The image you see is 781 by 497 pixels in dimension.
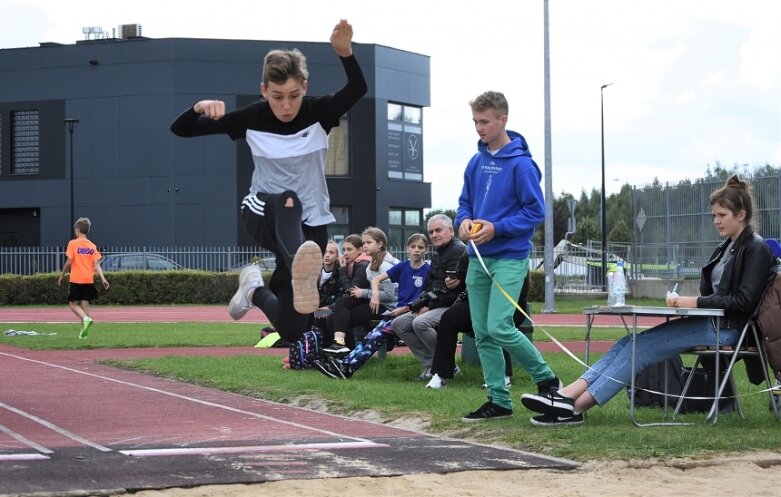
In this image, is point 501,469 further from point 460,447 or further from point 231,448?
point 231,448

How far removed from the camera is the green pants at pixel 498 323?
26.1 ft

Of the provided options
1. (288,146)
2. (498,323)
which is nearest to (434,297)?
(498,323)

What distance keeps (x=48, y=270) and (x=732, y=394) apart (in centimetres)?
3321

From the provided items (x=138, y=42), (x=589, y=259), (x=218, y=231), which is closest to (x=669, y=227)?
(x=589, y=259)

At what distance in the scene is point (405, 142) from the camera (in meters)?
48.7

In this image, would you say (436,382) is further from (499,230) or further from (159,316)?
(159,316)

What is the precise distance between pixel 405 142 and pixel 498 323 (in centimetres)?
4108

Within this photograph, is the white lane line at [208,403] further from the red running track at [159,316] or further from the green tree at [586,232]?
the green tree at [586,232]

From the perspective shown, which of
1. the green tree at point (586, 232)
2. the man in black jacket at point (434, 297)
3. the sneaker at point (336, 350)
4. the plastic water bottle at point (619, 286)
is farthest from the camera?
the green tree at point (586, 232)

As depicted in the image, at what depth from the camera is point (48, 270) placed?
38688 mm

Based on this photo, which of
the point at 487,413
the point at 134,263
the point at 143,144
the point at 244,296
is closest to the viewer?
the point at 244,296

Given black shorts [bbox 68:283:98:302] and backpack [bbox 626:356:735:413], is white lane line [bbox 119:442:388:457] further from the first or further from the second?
black shorts [bbox 68:283:98:302]

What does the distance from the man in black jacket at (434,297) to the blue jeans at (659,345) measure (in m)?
3.05

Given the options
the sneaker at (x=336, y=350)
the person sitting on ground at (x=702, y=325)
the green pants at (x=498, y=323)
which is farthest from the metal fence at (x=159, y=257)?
the person sitting on ground at (x=702, y=325)
